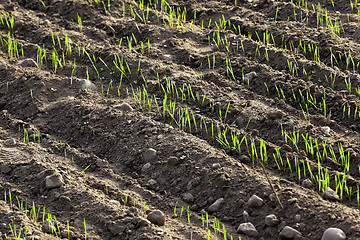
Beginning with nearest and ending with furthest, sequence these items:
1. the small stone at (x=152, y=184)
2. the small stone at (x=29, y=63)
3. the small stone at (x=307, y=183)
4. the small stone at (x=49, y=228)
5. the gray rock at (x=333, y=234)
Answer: the gray rock at (x=333, y=234)
the small stone at (x=49, y=228)
the small stone at (x=307, y=183)
the small stone at (x=152, y=184)
the small stone at (x=29, y=63)

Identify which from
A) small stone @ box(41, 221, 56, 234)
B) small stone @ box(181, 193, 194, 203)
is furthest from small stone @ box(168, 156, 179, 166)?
small stone @ box(41, 221, 56, 234)

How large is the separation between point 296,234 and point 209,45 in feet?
6.47

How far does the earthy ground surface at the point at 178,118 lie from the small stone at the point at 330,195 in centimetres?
1

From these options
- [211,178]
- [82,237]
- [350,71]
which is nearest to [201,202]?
[211,178]

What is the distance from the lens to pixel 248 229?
250 cm

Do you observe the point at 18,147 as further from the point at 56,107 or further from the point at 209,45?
the point at 209,45

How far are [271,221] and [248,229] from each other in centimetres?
12

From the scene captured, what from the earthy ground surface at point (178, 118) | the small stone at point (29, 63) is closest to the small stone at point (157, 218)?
the earthy ground surface at point (178, 118)

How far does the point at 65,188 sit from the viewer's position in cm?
275

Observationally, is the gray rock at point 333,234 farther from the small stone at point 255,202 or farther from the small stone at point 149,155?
the small stone at point 149,155

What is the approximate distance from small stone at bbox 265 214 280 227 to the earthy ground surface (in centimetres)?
1

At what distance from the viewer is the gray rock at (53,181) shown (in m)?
2.74

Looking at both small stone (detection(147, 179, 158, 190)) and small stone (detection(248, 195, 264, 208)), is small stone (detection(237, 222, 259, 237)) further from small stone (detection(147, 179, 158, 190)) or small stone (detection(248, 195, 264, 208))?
small stone (detection(147, 179, 158, 190))

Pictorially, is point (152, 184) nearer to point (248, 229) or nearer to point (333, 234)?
point (248, 229)
